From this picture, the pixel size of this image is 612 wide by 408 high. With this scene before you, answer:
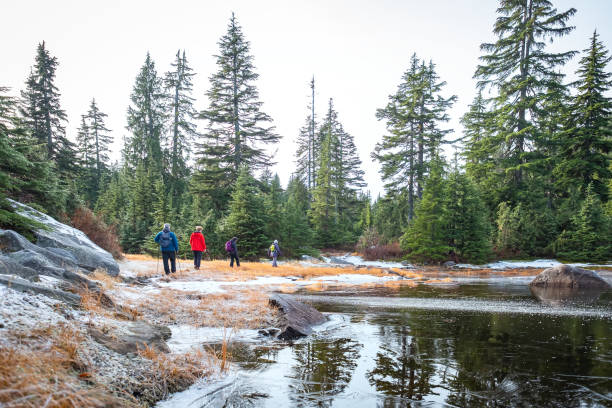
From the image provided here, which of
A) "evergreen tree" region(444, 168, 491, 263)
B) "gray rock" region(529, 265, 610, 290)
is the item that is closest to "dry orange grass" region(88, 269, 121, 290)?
"gray rock" region(529, 265, 610, 290)

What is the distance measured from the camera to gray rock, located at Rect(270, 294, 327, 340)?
20.2 feet

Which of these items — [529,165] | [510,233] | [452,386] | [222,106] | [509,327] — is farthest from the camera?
[222,106]

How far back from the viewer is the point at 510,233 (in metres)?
26.7

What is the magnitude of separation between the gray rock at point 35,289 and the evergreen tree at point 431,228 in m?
24.9

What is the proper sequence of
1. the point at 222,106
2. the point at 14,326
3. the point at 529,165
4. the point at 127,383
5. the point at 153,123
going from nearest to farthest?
→ 1. the point at 14,326
2. the point at 127,383
3. the point at 529,165
4. the point at 222,106
5. the point at 153,123

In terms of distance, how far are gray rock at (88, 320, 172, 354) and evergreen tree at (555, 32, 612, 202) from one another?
35.6m

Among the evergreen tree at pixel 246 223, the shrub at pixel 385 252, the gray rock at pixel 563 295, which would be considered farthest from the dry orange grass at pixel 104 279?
the shrub at pixel 385 252

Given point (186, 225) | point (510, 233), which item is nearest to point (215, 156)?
point (186, 225)

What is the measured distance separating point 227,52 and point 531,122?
29631 mm

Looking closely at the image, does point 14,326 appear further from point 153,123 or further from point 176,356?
point 153,123

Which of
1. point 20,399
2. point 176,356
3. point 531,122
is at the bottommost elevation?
point 176,356

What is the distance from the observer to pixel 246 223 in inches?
997

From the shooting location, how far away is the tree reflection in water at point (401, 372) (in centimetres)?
378

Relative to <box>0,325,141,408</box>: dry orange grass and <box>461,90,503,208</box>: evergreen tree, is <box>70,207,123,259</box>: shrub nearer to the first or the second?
<box>0,325,141,408</box>: dry orange grass
